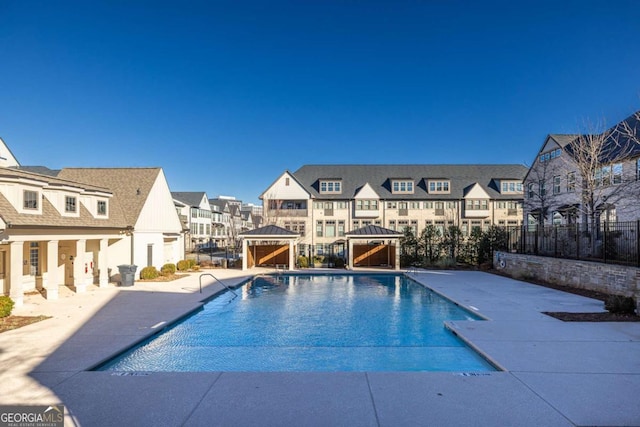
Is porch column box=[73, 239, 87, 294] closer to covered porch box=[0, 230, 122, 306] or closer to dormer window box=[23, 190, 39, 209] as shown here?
covered porch box=[0, 230, 122, 306]

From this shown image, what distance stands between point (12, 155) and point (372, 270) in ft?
95.9

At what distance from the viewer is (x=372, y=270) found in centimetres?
2380

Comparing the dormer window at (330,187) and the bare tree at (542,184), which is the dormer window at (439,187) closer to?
the bare tree at (542,184)

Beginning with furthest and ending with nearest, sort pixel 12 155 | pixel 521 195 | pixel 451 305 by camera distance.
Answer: pixel 521 195, pixel 12 155, pixel 451 305

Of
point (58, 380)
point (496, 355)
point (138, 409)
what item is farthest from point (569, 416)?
point (58, 380)

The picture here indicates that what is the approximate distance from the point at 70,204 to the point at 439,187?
104 ft

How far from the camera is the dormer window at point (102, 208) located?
56.3ft

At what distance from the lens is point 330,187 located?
122 feet

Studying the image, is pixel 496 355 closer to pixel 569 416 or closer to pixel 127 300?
pixel 569 416

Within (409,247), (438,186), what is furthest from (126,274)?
(438,186)

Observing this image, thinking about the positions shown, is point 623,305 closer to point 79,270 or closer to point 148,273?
point 79,270

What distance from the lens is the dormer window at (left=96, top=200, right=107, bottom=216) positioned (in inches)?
676

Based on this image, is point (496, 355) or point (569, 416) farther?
point (496, 355)

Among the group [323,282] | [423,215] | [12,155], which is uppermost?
[12,155]
